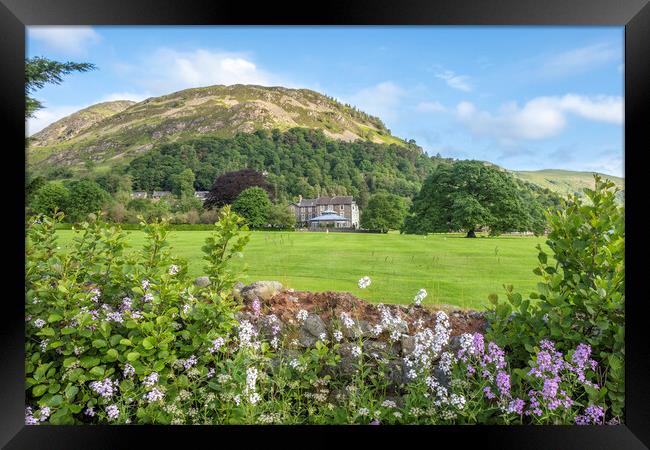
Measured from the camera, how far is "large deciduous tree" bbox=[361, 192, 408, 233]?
322 centimetres

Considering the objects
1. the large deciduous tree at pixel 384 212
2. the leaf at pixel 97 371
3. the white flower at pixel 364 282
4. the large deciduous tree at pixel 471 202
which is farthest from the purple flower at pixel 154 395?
the large deciduous tree at pixel 471 202

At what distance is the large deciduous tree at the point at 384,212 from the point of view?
322 centimetres

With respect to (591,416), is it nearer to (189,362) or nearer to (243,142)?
(189,362)

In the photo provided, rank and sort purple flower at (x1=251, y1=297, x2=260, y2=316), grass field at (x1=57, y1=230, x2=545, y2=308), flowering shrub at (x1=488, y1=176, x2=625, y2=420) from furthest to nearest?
grass field at (x1=57, y1=230, x2=545, y2=308), purple flower at (x1=251, y1=297, x2=260, y2=316), flowering shrub at (x1=488, y1=176, x2=625, y2=420)

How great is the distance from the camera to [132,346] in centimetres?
237

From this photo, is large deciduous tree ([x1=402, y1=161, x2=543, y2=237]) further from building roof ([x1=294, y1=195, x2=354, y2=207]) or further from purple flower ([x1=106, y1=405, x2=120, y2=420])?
purple flower ([x1=106, y1=405, x2=120, y2=420])

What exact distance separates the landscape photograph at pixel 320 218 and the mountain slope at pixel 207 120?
2 cm

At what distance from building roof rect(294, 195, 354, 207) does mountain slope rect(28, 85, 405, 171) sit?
54cm

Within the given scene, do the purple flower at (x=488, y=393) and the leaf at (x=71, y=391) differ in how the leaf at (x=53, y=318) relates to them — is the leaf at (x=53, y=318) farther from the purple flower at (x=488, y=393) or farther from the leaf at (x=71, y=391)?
the purple flower at (x=488, y=393)

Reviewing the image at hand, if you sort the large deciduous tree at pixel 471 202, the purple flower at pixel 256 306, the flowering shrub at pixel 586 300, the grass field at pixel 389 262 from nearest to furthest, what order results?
1. the flowering shrub at pixel 586 300
2. the purple flower at pixel 256 306
3. the grass field at pixel 389 262
4. the large deciduous tree at pixel 471 202

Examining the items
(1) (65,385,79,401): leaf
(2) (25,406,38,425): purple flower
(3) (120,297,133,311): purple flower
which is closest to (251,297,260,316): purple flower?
(3) (120,297,133,311): purple flower

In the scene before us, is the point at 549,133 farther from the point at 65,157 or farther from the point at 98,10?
the point at 65,157

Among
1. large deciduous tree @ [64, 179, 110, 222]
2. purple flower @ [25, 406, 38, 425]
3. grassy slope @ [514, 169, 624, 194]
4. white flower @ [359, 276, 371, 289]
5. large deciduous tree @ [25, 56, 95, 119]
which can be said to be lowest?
purple flower @ [25, 406, 38, 425]

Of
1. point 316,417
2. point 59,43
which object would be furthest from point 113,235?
point 316,417
